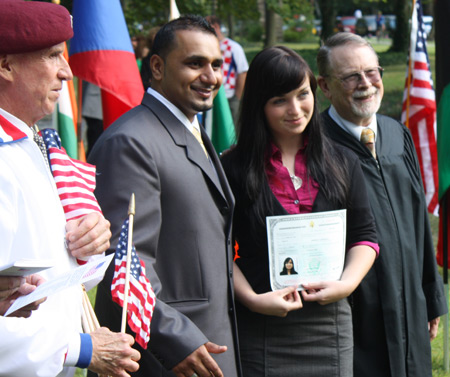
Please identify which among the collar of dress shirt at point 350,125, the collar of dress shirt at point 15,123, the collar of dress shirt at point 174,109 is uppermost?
the collar of dress shirt at point 15,123

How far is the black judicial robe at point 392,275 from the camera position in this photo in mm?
3633

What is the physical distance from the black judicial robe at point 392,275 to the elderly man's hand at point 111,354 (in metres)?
1.70

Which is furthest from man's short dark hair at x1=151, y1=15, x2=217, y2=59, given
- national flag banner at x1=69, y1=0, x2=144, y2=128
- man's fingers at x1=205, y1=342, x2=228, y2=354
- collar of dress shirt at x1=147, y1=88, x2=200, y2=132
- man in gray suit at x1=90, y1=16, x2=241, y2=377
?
national flag banner at x1=69, y1=0, x2=144, y2=128

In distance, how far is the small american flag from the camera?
246 centimetres

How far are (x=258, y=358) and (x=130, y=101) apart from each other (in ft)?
9.64

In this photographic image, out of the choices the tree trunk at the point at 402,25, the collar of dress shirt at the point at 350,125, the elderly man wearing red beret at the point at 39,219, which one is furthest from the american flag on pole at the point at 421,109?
the tree trunk at the point at 402,25

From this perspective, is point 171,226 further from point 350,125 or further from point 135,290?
point 350,125

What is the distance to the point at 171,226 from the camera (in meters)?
2.90

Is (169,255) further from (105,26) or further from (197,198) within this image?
(105,26)

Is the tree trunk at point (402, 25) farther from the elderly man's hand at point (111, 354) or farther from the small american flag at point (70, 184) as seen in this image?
the elderly man's hand at point (111, 354)

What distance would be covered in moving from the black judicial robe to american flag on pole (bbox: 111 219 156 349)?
145cm

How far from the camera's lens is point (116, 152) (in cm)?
283

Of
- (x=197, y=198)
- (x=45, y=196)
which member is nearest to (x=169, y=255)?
(x=197, y=198)

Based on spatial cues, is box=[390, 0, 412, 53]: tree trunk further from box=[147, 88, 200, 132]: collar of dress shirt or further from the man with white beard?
box=[147, 88, 200, 132]: collar of dress shirt
